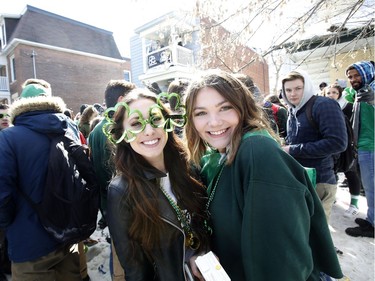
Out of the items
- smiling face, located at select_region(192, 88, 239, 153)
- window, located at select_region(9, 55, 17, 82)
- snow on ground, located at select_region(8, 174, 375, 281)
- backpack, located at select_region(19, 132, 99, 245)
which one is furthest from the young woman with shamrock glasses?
window, located at select_region(9, 55, 17, 82)

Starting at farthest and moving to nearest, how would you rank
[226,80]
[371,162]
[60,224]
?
[371,162] → [60,224] → [226,80]

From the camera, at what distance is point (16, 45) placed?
1858 centimetres

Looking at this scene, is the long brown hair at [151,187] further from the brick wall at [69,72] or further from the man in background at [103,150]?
the brick wall at [69,72]

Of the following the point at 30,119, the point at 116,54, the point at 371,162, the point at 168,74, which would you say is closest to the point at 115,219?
the point at 30,119

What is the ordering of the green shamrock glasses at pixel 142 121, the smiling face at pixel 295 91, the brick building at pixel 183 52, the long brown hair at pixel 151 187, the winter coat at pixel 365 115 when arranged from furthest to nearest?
the winter coat at pixel 365 115 < the brick building at pixel 183 52 < the smiling face at pixel 295 91 < the green shamrock glasses at pixel 142 121 < the long brown hair at pixel 151 187

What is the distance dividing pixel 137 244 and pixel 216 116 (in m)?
0.92

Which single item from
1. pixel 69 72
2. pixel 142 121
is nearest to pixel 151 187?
pixel 142 121

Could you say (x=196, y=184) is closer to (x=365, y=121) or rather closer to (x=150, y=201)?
(x=150, y=201)

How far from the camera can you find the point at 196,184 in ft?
5.96

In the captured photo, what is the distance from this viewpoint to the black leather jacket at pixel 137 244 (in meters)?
1.52

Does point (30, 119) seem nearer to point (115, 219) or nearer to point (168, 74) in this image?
point (115, 219)

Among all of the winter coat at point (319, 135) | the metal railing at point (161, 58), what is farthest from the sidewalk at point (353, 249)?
the metal railing at point (161, 58)

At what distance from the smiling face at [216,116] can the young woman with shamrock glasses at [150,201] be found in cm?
24

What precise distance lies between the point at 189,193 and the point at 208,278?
0.60 m
